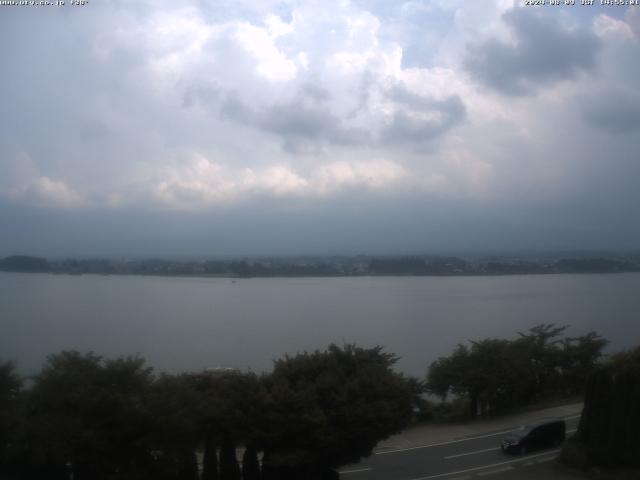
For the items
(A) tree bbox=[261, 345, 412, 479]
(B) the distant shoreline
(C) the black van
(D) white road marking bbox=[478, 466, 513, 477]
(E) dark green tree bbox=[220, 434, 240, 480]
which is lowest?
(D) white road marking bbox=[478, 466, 513, 477]

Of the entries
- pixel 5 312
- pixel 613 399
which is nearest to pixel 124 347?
pixel 5 312

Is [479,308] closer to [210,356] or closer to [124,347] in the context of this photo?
[210,356]

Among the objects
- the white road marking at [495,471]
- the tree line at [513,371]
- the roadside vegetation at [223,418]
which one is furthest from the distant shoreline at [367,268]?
the white road marking at [495,471]

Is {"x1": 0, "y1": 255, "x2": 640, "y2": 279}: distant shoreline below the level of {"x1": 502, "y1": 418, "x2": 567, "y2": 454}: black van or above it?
above

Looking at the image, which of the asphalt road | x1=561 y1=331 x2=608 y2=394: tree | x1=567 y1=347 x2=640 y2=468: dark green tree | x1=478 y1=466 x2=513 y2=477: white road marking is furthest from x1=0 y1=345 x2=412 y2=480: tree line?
x1=561 y1=331 x2=608 y2=394: tree

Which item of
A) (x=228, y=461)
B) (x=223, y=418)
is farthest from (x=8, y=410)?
(x=228, y=461)

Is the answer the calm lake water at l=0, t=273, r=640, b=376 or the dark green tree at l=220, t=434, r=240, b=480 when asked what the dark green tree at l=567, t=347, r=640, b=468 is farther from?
the calm lake water at l=0, t=273, r=640, b=376

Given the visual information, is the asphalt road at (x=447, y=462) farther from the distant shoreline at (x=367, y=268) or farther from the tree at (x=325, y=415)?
the distant shoreline at (x=367, y=268)
